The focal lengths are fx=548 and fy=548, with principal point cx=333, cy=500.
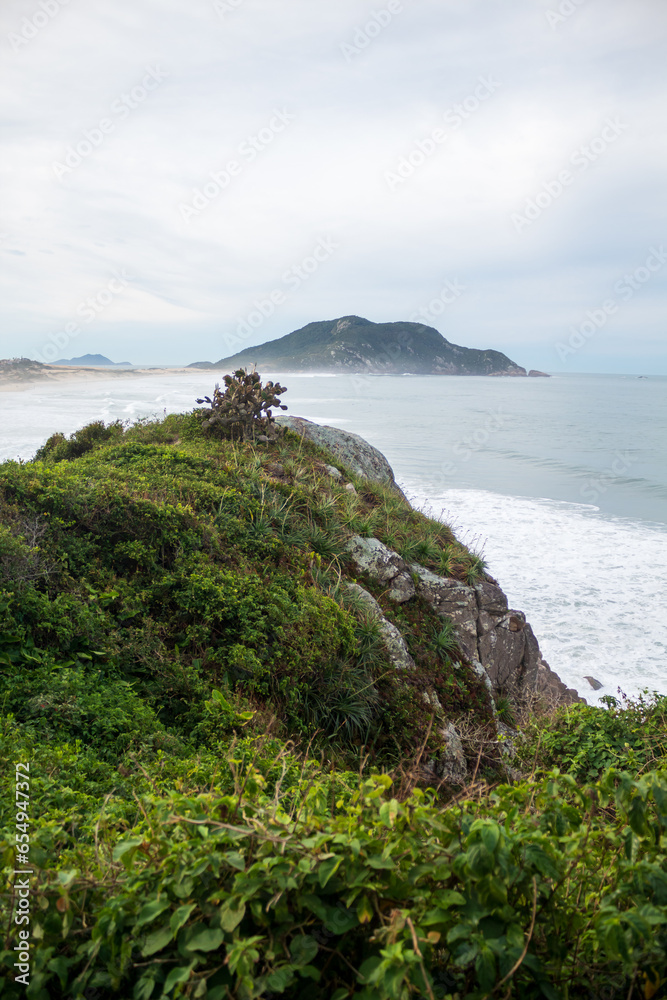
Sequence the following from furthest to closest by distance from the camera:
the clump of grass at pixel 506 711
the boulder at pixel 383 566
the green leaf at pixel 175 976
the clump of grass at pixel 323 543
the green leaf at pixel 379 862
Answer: the boulder at pixel 383 566 < the clump of grass at pixel 323 543 < the clump of grass at pixel 506 711 < the green leaf at pixel 379 862 < the green leaf at pixel 175 976

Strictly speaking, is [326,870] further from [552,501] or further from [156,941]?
[552,501]

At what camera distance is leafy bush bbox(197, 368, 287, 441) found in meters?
11.3

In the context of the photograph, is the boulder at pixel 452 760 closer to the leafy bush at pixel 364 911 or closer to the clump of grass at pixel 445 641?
the clump of grass at pixel 445 641

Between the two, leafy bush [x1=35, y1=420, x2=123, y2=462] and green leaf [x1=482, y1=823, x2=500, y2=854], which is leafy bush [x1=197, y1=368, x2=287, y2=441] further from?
green leaf [x1=482, y1=823, x2=500, y2=854]

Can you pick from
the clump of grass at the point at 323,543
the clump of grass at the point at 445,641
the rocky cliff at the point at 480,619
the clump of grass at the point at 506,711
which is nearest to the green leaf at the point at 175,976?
the clump of grass at the point at 323,543

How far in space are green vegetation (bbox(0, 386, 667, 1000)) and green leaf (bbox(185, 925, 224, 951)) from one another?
1 centimetres

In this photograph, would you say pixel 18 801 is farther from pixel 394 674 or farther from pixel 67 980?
pixel 394 674

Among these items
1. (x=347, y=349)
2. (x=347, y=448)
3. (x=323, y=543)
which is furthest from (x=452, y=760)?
(x=347, y=349)

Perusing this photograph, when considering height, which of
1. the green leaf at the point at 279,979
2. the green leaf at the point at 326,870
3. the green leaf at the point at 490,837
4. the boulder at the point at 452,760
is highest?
the green leaf at the point at 490,837

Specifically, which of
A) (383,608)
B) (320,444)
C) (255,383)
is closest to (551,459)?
(320,444)

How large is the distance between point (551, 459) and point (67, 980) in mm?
36996

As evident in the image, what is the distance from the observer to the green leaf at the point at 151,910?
1763mm

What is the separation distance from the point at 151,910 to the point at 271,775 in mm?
1944

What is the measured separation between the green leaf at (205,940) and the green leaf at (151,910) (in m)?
0.13
